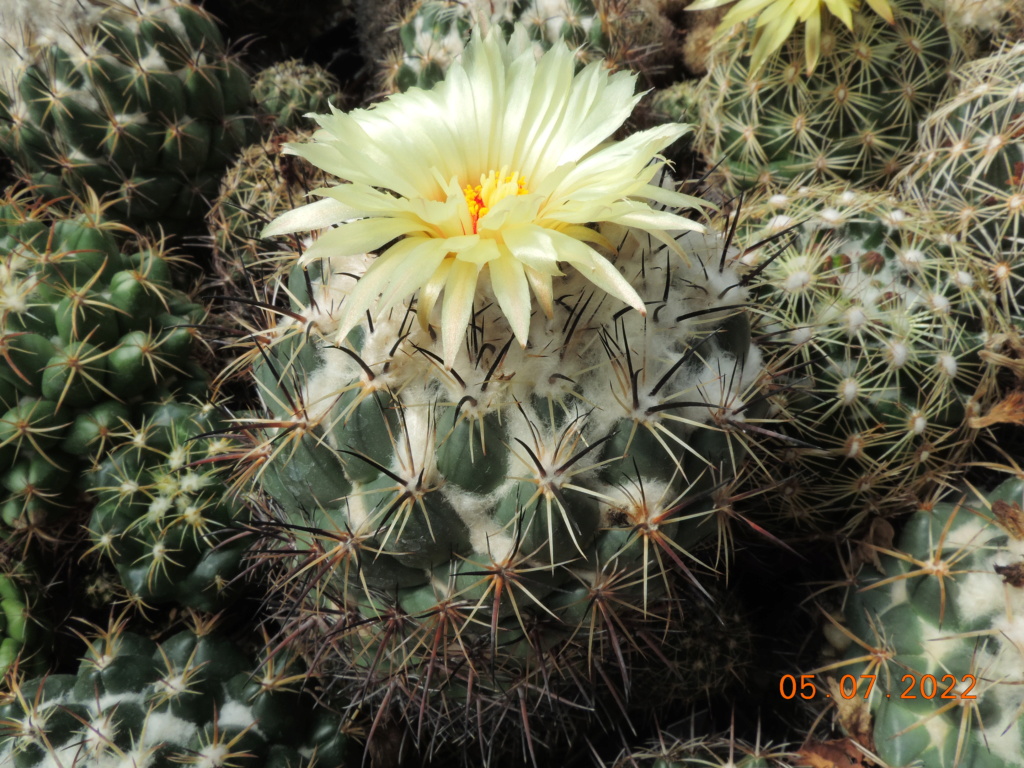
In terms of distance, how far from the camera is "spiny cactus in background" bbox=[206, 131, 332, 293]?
4.49 ft

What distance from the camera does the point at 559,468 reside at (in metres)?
0.74

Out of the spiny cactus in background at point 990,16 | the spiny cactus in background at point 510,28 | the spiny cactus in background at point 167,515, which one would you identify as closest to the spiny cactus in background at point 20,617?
the spiny cactus in background at point 167,515

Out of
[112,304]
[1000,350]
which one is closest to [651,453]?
[1000,350]

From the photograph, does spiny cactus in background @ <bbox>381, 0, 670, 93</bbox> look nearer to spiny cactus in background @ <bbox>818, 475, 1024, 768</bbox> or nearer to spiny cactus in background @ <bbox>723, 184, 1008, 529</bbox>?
spiny cactus in background @ <bbox>723, 184, 1008, 529</bbox>

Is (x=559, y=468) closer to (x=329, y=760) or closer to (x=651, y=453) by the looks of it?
(x=651, y=453)

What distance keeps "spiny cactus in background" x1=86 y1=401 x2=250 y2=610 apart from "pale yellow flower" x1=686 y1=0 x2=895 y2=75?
3.63 feet

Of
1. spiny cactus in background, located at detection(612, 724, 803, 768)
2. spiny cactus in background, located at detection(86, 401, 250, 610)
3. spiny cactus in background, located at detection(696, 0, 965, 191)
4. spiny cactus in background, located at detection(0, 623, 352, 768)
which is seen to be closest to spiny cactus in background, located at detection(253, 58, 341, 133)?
spiny cactus in background, located at detection(86, 401, 250, 610)

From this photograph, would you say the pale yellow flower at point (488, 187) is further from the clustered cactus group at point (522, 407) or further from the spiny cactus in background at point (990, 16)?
the spiny cactus in background at point (990, 16)

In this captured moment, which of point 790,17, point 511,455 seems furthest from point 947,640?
point 790,17

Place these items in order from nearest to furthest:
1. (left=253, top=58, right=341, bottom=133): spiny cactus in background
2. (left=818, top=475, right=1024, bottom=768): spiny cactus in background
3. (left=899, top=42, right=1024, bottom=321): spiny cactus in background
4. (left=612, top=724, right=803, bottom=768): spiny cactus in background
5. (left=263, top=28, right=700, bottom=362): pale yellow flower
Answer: (left=263, top=28, right=700, bottom=362): pale yellow flower < (left=818, top=475, right=1024, bottom=768): spiny cactus in background < (left=612, top=724, right=803, bottom=768): spiny cactus in background < (left=899, top=42, right=1024, bottom=321): spiny cactus in background < (left=253, top=58, right=341, bottom=133): spiny cactus in background

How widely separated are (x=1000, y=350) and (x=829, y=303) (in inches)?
10.4

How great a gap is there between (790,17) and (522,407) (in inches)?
34.8

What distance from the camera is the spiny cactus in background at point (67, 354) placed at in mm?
1158

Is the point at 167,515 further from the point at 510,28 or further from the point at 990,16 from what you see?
the point at 990,16
